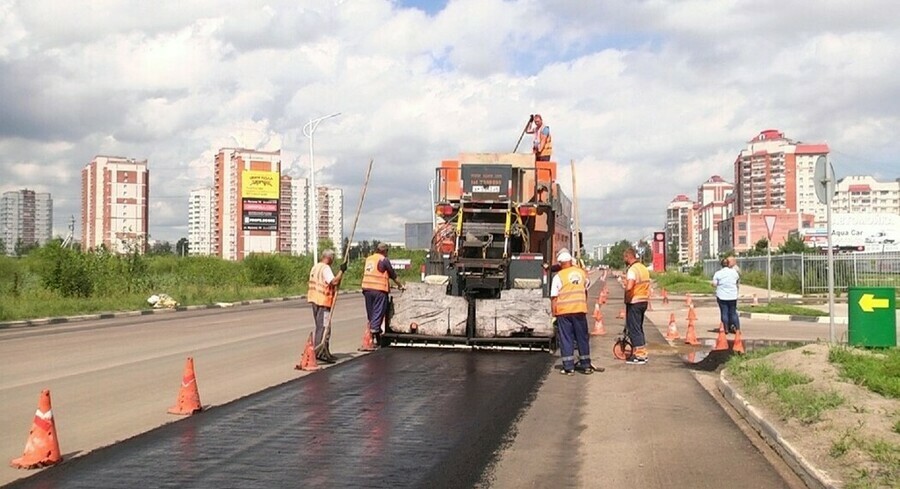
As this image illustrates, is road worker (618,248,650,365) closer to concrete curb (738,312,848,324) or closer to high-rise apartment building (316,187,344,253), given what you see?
concrete curb (738,312,848,324)

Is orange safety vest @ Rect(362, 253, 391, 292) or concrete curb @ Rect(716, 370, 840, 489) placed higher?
orange safety vest @ Rect(362, 253, 391, 292)

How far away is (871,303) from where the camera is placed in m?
13.8

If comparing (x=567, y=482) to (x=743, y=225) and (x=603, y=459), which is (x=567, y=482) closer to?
(x=603, y=459)

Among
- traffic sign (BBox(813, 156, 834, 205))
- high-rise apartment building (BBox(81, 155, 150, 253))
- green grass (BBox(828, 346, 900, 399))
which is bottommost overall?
green grass (BBox(828, 346, 900, 399))

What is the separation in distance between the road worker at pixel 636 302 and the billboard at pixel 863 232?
3062 inches

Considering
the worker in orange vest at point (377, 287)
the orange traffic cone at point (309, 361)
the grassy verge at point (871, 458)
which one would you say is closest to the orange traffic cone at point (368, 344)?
the worker in orange vest at point (377, 287)

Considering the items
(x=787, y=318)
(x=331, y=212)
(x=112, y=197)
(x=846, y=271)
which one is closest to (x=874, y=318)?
(x=787, y=318)

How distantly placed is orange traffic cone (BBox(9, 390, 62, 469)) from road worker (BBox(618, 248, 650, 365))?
362 inches

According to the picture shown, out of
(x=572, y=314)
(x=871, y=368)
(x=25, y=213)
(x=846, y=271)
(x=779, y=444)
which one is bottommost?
(x=779, y=444)

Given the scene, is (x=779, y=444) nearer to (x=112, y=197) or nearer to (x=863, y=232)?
(x=863, y=232)

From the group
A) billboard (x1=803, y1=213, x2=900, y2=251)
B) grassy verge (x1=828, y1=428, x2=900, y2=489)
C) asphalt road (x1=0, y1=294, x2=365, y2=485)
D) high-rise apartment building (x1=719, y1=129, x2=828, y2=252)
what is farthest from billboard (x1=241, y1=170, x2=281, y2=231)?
high-rise apartment building (x1=719, y1=129, x2=828, y2=252)

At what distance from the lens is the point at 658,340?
18891 mm

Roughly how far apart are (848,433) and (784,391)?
2.14 meters

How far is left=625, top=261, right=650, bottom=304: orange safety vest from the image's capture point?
13883 millimetres
